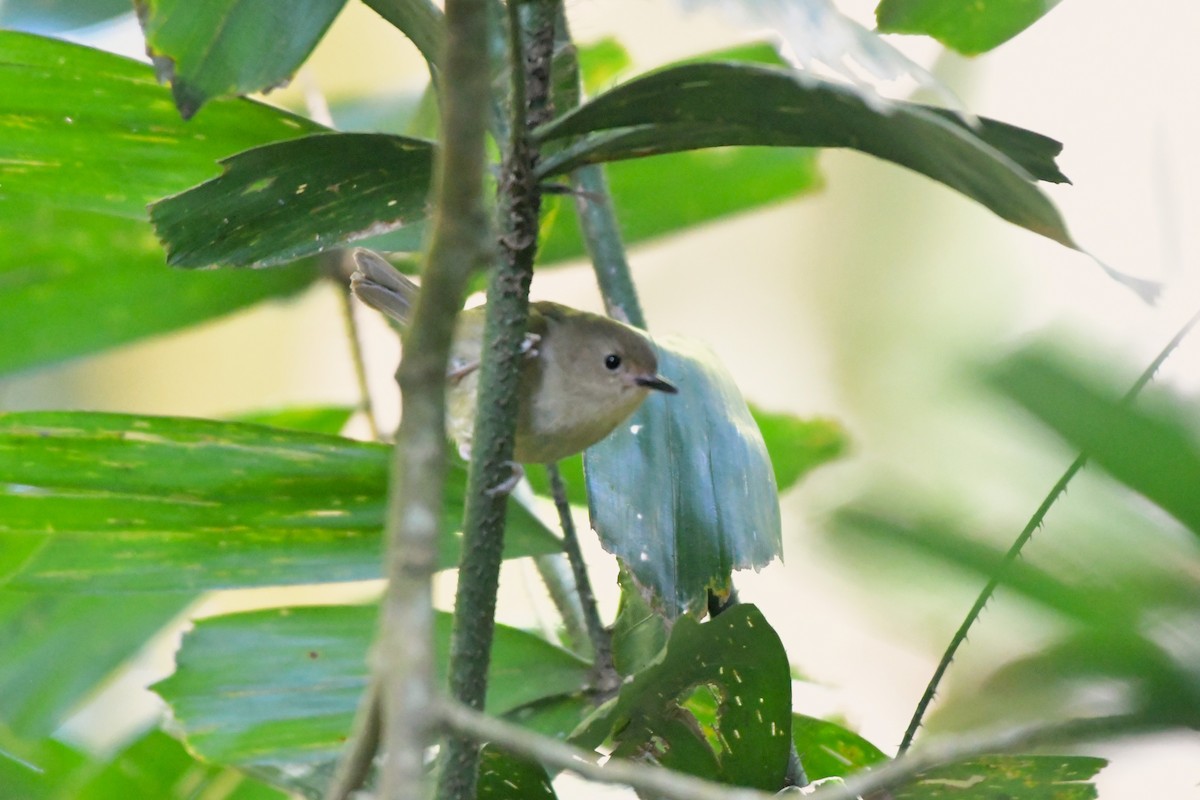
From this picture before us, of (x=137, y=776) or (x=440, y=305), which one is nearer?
(x=440, y=305)

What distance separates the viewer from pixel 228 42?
2.39 ft

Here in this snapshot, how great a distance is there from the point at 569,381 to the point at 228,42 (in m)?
0.41

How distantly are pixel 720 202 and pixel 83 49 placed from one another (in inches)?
31.5

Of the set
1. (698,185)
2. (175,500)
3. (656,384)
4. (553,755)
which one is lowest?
(553,755)

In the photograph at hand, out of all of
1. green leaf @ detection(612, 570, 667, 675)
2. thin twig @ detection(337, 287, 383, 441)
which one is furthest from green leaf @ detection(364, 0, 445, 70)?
thin twig @ detection(337, 287, 383, 441)

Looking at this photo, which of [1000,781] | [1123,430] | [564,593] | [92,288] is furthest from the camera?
[92,288]

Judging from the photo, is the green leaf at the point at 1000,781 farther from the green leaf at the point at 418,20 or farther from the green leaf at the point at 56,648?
the green leaf at the point at 56,648

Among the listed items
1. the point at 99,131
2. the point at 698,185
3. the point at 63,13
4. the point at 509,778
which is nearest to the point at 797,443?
the point at 698,185

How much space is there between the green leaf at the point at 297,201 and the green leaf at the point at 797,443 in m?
0.74

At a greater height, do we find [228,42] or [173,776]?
[228,42]

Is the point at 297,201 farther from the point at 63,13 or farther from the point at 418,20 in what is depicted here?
the point at 63,13

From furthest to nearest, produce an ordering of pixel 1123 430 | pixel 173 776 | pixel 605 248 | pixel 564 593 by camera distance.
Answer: pixel 173 776, pixel 564 593, pixel 605 248, pixel 1123 430

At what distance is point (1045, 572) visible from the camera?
229 mm

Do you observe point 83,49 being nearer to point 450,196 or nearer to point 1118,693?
point 450,196
